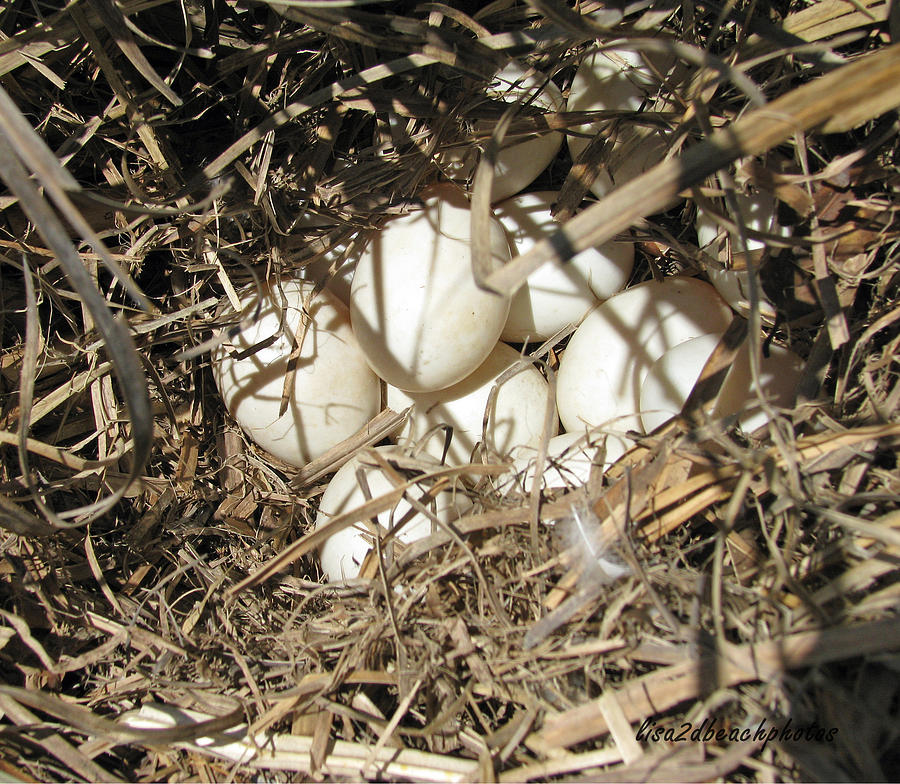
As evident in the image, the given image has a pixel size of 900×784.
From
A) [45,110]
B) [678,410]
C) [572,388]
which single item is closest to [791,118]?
[678,410]

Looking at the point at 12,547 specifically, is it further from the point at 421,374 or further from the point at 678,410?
the point at 678,410

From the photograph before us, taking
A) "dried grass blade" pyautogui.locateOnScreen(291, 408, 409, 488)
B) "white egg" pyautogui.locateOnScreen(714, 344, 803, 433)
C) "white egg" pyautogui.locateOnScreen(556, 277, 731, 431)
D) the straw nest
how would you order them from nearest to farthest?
the straw nest, "white egg" pyautogui.locateOnScreen(714, 344, 803, 433), "white egg" pyautogui.locateOnScreen(556, 277, 731, 431), "dried grass blade" pyautogui.locateOnScreen(291, 408, 409, 488)

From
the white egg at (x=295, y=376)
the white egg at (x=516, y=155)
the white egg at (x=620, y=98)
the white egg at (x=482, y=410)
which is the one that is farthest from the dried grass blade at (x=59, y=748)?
the white egg at (x=620, y=98)

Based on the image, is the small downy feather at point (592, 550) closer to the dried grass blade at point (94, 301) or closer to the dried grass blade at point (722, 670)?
the dried grass blade at point (722, 670)

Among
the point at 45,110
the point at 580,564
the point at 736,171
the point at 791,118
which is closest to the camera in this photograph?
the point at 791,118

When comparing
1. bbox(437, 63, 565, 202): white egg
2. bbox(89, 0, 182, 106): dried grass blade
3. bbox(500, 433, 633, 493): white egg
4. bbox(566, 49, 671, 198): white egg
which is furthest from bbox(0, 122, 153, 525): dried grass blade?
bbox(566, 49, 671, 198): white egg

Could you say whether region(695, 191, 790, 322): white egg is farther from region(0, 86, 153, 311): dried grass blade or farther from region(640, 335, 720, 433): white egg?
region(0, 86, 153, 311): dried grass blade

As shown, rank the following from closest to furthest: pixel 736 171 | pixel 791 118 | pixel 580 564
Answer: pixel 791 118 → pixel 580 564 → pixel 736 171
